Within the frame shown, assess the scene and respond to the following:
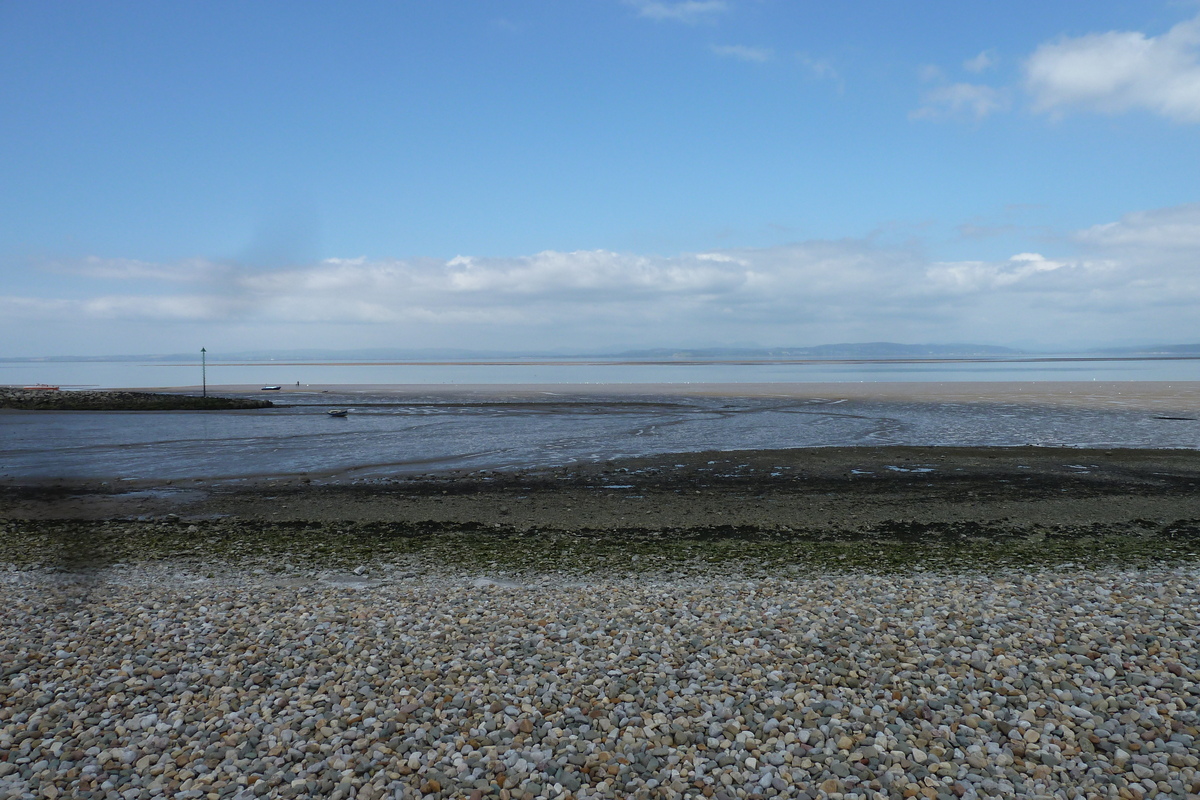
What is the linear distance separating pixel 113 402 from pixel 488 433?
988 inches

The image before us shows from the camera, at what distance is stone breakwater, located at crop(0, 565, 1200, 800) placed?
4918 mm

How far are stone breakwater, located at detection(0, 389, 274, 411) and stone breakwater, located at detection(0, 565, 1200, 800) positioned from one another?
33779 millimetres

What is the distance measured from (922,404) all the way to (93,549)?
37.4 m

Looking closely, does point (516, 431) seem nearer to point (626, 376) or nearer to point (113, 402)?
point (113, 402)

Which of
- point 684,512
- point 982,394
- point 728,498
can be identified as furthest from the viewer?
point 982,394

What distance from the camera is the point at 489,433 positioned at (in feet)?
89.4

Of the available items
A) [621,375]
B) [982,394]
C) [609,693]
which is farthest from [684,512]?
[621,375]

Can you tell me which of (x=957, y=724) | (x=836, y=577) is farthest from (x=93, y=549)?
(x=957, y=724)

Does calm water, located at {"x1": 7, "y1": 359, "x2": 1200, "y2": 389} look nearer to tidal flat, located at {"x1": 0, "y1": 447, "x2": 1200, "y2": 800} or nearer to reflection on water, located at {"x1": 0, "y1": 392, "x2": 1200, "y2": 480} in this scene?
reflection on water, located at {"x1": 0, "y1": 392, "x2": 1200, "y2": 480}

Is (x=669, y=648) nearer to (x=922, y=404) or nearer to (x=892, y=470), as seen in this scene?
(x=892, y=470)

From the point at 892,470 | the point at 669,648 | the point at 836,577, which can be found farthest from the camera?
the point at 892,470

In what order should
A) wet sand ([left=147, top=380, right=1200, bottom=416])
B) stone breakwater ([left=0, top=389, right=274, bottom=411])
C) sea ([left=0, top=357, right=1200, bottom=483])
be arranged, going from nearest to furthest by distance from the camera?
sea ([left=0, top=357, right=1200, bottom=483]) → wet sand ([left=147, top=380, right=1200, bottom=416]) → stone breakwater ([left=0, top=389, right=274, bottom=411])

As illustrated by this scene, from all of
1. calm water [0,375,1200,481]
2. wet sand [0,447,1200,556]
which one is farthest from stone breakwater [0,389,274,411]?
wet sand [0,447,1200,556]

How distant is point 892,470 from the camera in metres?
17.9
